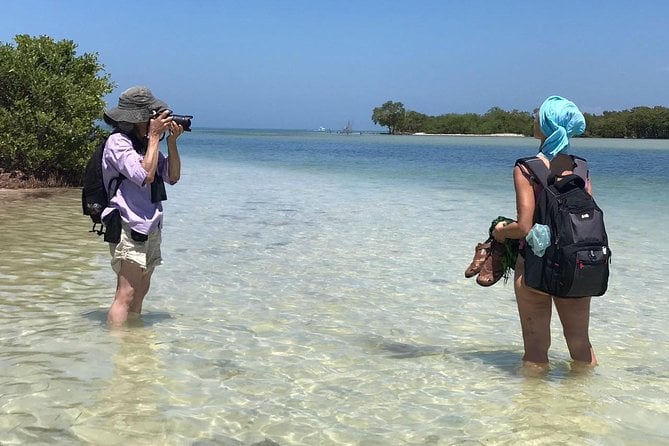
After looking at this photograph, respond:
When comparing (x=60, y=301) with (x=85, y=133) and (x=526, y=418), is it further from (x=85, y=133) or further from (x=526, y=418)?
(x=85, y=133)

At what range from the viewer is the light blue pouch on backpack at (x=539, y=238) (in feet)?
12.8

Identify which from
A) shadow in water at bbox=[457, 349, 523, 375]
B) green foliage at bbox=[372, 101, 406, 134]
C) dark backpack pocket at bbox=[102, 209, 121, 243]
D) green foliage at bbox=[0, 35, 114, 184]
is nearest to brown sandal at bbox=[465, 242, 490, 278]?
shadow in water at bbox=[457, 349, 523, 375]

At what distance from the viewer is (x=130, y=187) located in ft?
16.0

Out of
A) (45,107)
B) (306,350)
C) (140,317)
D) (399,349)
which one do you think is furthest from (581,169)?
(45,107)

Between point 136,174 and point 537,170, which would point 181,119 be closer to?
point 136,174

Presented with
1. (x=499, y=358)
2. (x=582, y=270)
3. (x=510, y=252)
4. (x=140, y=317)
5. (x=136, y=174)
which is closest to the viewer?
(x=582, y=270)

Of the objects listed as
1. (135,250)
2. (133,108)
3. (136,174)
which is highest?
(133,108)

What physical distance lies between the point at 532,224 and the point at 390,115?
19208 cm

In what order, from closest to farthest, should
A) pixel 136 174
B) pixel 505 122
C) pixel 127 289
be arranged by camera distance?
1. pixel 136 174
2. pixel 127 289
3. pixel 505 122

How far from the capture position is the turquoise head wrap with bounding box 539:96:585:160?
4062mm

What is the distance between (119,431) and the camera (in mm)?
3902

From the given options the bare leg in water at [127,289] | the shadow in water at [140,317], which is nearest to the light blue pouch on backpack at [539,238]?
the bare leg in water at [127,289]

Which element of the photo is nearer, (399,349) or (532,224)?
(532,224)

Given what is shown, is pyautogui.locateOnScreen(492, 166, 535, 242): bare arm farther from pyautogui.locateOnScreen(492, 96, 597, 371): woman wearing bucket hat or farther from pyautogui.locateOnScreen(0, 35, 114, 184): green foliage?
pyautogui.locateOnScreen(0, 35, 114, 184): green foliage
